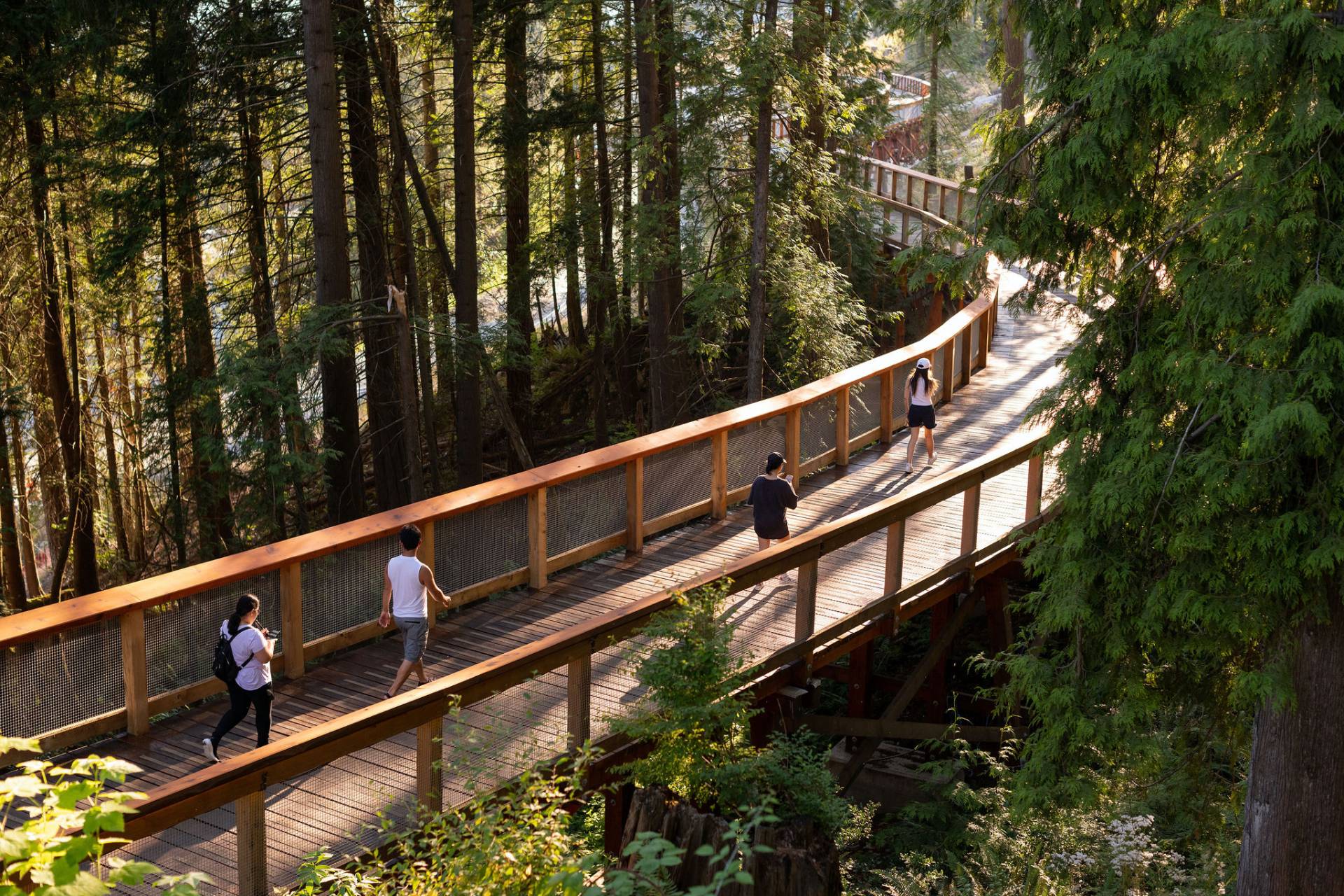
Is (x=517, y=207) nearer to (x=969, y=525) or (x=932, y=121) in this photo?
(x=969, y=525)

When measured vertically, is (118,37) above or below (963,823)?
above

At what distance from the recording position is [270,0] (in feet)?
57.3

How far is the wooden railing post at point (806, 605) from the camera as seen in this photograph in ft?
30.4

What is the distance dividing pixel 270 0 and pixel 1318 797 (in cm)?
1610

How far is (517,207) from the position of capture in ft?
78.0

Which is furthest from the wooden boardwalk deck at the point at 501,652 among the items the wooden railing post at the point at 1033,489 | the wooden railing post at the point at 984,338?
the wooden railing post at the point at 984,338

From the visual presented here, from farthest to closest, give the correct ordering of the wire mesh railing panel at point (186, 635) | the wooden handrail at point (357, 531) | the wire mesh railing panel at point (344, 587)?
the wire mesh railing panel at point (344, 587)
the wire mesh railing panel at point (186, 635)
the wooden handrail at point (357, 531)

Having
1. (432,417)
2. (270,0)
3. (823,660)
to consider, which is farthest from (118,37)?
(823,660)

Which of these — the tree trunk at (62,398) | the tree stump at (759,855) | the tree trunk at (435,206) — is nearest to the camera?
the tree stump at (759,855)

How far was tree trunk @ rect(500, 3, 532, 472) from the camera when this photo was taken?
20.5m

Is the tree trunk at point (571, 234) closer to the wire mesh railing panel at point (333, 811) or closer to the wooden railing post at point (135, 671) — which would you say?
the wooden railing post at point (135, 671)

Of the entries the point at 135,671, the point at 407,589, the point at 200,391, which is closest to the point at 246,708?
the point at 135,671

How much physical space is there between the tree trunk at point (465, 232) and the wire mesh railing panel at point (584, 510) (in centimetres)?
598

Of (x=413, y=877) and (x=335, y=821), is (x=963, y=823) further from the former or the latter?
(x=413, y=877)
